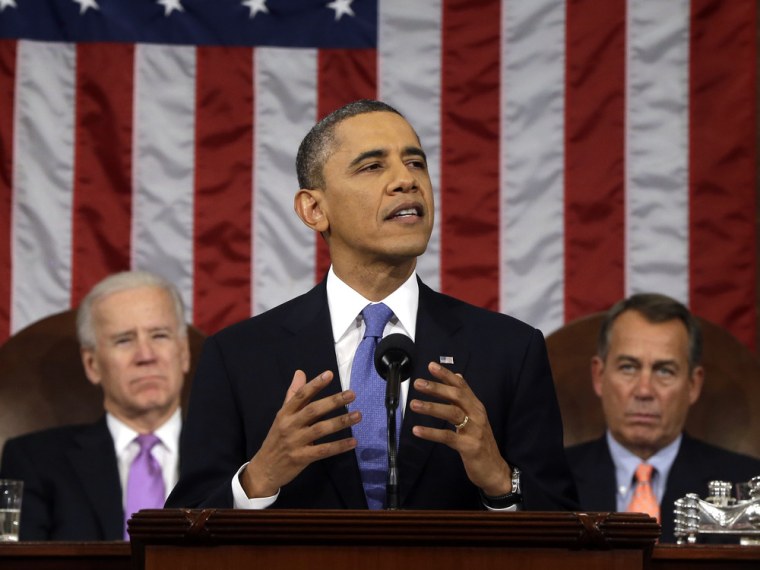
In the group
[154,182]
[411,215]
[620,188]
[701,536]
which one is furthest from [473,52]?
[411,215]

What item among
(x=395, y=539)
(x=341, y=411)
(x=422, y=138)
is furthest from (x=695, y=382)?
(x=395, y=539)

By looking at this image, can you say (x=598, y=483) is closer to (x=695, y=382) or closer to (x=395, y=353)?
(x=695, y=382)

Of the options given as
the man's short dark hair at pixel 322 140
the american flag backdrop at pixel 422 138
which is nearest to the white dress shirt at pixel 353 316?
the man's short dark hair at pixel 322 140

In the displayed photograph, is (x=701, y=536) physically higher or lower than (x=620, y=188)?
lower

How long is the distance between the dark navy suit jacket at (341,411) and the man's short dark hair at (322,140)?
0.26 metres

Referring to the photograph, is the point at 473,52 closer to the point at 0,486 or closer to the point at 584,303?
the point at 584,303

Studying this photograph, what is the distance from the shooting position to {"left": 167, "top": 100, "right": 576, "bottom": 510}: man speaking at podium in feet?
8.46

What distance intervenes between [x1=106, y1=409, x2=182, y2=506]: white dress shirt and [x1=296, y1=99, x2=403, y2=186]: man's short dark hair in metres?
1.72

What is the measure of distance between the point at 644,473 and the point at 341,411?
1.91 metres

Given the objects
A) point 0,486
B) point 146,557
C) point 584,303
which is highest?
point 584,303

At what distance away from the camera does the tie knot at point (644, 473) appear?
4320mm

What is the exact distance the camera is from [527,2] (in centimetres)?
504

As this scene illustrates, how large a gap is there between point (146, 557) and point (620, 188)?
10.6 ft

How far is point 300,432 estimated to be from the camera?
232 cm
